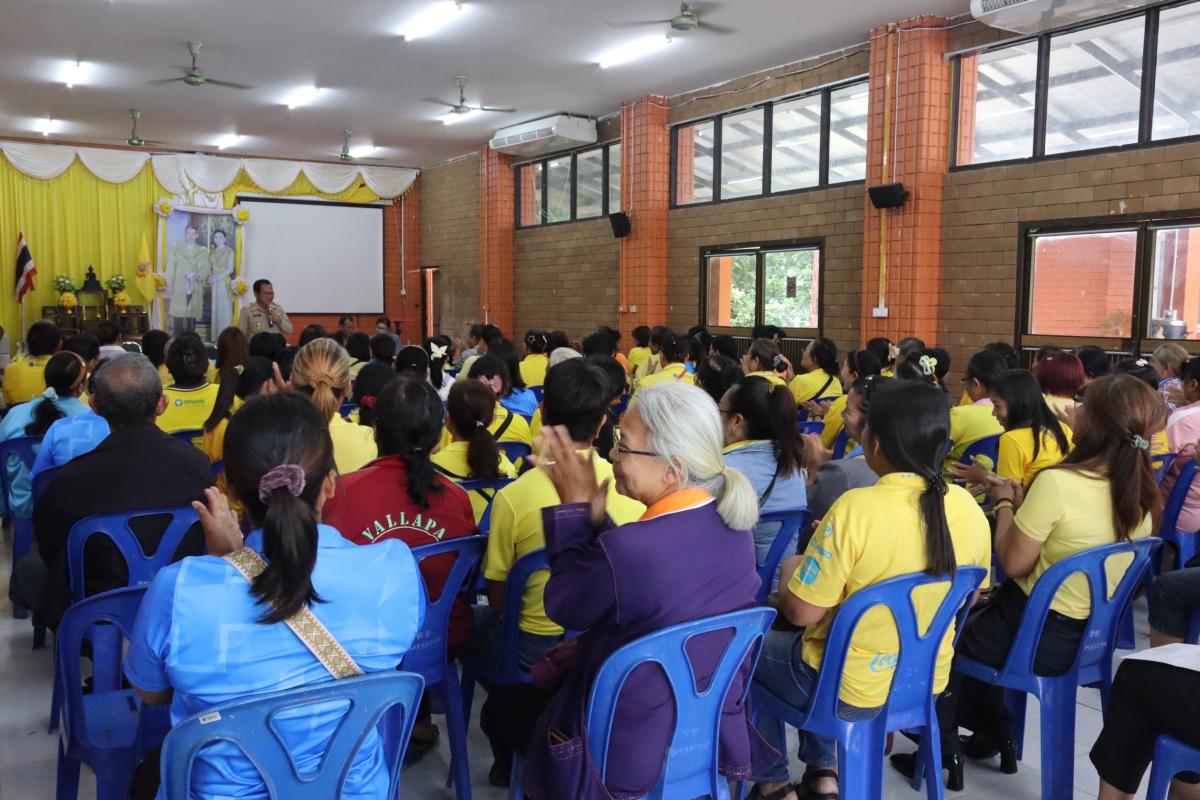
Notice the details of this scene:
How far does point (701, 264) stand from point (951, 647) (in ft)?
27.2

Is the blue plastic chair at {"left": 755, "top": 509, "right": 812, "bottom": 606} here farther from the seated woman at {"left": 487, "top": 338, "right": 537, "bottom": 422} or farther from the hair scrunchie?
the seated woman at {"left": 487, "top": 338, "right": 537, "bottom": 422}

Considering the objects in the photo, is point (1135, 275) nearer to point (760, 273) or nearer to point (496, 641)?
point (760, 273)

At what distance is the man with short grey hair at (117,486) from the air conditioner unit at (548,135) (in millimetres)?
9314

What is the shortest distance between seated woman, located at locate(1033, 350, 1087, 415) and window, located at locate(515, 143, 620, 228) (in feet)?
27.2

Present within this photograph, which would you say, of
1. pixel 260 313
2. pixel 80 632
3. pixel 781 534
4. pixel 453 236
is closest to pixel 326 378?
pixel 80 632

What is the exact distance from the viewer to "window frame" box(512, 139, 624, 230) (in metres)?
11.6

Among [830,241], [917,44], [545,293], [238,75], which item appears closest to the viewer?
[917,44]

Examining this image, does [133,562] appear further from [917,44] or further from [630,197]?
[630,197]

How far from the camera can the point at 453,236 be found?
1473 cm

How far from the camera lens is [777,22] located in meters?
7.61

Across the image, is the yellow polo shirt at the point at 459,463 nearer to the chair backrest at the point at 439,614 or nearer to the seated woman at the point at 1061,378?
the chair backrest at the point at 439,614

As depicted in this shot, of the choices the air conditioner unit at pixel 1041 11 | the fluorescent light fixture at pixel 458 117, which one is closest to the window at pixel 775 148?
the air conditioner unit at pixel 1041 11

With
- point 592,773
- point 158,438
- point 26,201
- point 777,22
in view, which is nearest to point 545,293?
point 777,22

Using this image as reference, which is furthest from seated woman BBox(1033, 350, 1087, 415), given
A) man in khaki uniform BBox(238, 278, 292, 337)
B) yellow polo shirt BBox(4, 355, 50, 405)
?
man in khaki uniform BBox(238, 278, 292, 337)
